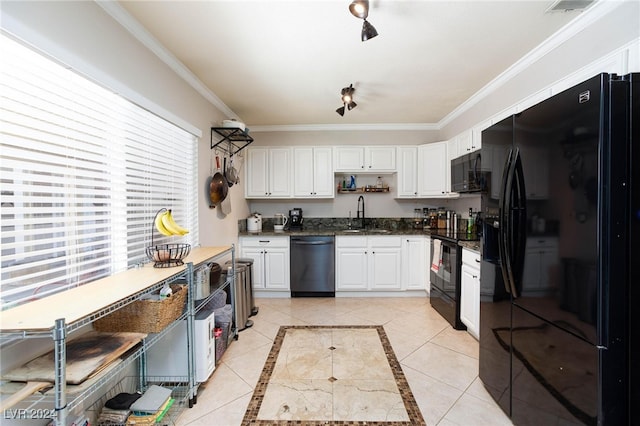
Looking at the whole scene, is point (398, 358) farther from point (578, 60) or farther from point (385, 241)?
point (578, 60)

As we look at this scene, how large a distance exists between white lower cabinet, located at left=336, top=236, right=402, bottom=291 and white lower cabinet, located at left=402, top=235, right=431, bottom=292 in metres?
0.08

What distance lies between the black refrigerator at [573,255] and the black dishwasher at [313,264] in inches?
93.4

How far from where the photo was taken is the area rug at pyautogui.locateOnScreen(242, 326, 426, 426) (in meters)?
1.68

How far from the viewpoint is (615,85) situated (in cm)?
110

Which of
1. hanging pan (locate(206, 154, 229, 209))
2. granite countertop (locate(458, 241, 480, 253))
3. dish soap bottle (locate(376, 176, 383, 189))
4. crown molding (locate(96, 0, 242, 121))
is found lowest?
granite countertop (locate(458, 241, 480, 253))

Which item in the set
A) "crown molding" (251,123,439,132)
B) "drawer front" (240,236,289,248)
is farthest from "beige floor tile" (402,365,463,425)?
"crown molding" (251,123,439,132)

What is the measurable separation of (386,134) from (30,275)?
13.5 ft

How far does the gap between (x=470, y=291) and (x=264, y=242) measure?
2.59 meters

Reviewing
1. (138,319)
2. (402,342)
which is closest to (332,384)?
(402,342)

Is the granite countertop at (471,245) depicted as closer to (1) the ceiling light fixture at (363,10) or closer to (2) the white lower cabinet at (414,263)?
(2) the white lower cabinet at (414,263)

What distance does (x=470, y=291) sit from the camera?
261cm

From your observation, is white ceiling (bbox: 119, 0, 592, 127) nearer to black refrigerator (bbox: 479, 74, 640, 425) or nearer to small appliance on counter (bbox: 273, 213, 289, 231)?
black refrigerator (bbox: 479, 74, 640, 425)

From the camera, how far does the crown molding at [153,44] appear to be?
162cm

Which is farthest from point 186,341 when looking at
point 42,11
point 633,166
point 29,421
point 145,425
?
point 633,166
